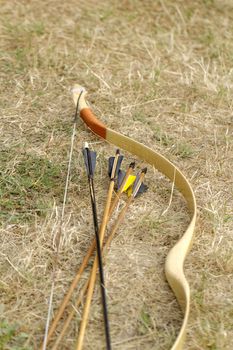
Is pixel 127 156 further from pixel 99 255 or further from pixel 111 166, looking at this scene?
pixel 99 255

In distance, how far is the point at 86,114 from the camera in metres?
3.25

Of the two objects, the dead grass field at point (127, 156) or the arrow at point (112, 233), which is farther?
the dead grass field at point (127, 156)

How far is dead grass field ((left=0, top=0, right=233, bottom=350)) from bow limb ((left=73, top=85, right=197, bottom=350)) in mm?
50

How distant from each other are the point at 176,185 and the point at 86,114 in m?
0.68

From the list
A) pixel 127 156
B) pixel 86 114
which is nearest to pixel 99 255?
pixel 127 156

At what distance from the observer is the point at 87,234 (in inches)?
103

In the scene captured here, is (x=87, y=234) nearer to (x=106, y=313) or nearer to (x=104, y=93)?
(x=106, y=313)

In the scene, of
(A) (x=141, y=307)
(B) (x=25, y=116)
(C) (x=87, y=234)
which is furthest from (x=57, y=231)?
(B) (x=25, y=116)

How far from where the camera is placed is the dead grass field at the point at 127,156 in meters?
2.30

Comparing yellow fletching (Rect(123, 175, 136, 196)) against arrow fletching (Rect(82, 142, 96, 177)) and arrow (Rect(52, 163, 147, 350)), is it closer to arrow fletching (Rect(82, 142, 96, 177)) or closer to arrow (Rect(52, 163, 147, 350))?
arrow (Rect(52, 163, 147, 350))

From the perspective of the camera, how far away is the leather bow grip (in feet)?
10.4

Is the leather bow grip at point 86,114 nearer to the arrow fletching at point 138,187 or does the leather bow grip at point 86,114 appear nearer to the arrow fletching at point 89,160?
the arrow fletching at point 89,160

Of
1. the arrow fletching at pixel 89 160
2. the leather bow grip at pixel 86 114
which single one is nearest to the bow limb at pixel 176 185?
the leather bow grip at pixel 86 114

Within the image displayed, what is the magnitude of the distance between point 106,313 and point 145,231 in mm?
541
